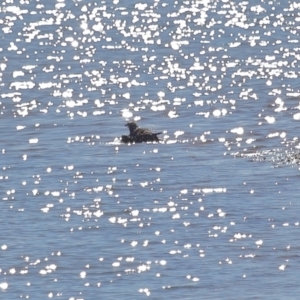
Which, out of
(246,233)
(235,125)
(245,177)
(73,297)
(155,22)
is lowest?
(73,297)

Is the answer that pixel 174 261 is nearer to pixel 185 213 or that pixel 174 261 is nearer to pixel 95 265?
pixel 95 265

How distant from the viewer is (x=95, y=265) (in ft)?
101

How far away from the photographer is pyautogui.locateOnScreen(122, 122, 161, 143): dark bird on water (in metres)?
44.1

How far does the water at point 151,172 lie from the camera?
1193 inches

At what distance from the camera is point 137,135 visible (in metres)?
44.2

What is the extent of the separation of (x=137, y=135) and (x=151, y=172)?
4375 mm

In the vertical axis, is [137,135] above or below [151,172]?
above

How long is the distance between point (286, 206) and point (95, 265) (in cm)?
665

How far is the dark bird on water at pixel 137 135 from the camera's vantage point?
44125 mm

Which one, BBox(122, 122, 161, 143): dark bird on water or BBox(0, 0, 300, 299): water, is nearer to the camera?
BBox(0, 0, 300, 299): water

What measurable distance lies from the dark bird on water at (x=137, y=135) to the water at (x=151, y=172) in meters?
0.36

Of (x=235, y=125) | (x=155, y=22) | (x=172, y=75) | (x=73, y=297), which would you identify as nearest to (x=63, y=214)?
(x=73, y=297)

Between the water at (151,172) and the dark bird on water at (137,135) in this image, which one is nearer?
the water at (151,172)

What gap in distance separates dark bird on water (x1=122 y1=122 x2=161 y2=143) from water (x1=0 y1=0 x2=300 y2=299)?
0.36 m
